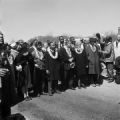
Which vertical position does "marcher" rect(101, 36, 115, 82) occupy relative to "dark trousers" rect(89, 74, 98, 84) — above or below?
above

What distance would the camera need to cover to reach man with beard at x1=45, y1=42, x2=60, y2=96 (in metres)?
12.8

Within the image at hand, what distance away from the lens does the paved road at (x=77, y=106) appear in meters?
9.19

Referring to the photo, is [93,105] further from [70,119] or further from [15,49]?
[15,49]

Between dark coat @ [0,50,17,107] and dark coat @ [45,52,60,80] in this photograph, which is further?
dark coat @ [45,52,60,80]

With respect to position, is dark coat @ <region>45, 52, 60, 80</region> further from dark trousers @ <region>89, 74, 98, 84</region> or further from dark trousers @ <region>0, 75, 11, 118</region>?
dark trousers @ <region>0, 75, 11, 118</region>

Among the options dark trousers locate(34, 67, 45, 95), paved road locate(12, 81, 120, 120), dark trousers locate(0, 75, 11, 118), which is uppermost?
dark trousers locate(0, 75, 11, 118)

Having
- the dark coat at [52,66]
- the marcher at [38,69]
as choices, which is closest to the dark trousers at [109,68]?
the dark coat at [52,66]

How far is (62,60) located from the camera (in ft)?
44.1

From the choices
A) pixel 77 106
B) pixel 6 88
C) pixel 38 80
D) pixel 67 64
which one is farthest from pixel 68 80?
pixel 6 88

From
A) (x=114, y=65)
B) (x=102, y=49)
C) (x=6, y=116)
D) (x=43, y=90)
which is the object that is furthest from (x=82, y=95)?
(x=6, y=116)

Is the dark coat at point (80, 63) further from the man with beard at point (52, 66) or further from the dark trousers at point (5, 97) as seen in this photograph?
the dark trousers at point (5, 97)

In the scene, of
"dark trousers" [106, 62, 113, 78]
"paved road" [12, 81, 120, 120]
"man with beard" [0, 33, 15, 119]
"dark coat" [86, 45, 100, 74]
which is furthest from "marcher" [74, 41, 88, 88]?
"man with beard" [0, 33, 15, 119]

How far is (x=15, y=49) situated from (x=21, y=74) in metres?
0.89

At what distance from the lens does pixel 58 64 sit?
13.2 meters
